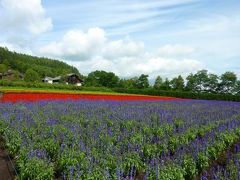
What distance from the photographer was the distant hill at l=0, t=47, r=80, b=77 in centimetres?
14350

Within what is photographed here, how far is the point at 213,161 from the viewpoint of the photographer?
9.34 m

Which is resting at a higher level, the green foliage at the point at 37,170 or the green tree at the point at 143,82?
the green tree at the point at 143,82

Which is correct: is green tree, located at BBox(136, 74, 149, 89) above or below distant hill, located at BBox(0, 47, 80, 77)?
below

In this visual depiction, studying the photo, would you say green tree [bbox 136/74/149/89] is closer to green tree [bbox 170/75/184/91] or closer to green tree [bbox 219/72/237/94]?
green tree [bbox 170/75/184/91]

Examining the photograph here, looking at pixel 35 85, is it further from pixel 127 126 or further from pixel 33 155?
pixel 33 155

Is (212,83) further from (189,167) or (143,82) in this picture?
(189,167)

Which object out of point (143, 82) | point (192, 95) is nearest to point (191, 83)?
point (143, 82)

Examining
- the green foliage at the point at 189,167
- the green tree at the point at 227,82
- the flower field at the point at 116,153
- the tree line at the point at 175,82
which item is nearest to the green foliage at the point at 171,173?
the flower field at the point at 116,153

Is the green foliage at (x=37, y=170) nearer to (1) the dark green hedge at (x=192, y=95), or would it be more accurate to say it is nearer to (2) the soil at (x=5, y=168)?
(2) the soil at (x=5, y=168)

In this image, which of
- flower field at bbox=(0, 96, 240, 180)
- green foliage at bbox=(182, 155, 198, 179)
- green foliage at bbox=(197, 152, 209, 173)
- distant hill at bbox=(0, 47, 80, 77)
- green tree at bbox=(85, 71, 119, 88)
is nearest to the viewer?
flower field at bbox=(0, 96, 240, 180)

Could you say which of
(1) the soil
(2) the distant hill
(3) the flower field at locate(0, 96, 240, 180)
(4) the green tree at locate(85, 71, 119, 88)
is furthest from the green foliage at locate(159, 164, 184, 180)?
(2) the distant hill

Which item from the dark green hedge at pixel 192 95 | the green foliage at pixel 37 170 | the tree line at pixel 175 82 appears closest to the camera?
the green foliage at pixel 37 170

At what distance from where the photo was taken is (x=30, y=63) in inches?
6649

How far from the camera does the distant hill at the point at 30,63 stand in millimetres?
143500
